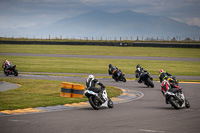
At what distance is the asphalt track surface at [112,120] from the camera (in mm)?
11703

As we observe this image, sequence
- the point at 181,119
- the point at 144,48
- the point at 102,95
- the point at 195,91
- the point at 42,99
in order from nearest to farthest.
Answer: the point at 181,119, the point at 102,95, the point at 42,99, the point at 195,91, the point at 144,48

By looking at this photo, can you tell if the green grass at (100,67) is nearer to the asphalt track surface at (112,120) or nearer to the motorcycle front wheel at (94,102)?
the motorcycle front wheel at (94,102)

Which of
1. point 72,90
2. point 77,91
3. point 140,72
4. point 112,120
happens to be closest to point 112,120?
point 112,120

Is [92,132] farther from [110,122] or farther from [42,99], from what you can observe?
[42,99]

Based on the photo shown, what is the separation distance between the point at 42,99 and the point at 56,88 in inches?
247

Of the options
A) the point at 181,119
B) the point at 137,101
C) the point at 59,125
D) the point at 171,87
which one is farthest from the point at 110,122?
the point at 137,101

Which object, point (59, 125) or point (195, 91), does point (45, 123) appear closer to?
point (59, 125)

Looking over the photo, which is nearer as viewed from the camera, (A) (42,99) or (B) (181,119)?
(B) (181,119)

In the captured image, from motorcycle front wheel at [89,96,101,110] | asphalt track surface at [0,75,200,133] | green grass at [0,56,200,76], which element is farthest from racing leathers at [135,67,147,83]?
motorcycle front wheel at [89,96,101,110]

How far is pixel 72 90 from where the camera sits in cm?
2047

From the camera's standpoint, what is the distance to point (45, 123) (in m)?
12.7

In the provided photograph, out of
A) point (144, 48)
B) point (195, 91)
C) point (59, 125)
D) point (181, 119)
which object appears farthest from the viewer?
point (144, 48)

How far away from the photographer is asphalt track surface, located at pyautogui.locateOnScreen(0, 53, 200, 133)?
38.4 feet

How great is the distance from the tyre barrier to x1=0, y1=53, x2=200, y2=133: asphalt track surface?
134 inches
